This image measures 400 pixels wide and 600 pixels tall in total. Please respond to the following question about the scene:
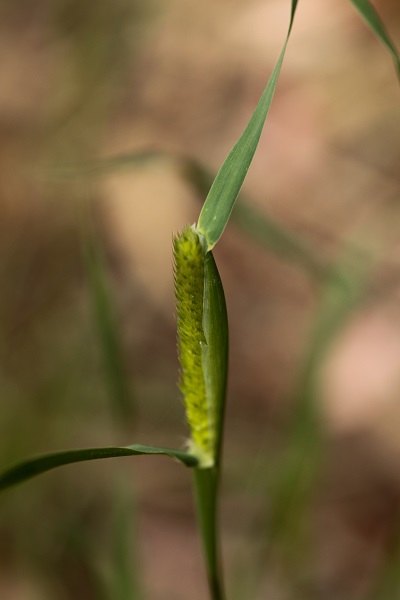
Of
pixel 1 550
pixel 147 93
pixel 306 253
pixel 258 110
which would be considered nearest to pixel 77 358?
pixel 1 550

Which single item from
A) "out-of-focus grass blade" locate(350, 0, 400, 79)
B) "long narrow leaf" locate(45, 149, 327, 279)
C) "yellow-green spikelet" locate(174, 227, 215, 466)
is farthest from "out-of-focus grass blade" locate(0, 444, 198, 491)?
"long narrow leaf" locate(45, 149, 327, 279)

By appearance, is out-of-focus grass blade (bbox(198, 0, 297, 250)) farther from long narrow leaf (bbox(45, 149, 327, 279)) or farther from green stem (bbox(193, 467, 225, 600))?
long narrow leaf (bbox(45, 149, 327, 279))

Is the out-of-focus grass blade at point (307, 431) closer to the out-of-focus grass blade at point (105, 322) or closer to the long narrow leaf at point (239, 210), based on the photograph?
the long narrow leaf at point (239, 210)

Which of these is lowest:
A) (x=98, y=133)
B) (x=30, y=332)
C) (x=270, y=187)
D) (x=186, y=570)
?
(x=186, y=570)

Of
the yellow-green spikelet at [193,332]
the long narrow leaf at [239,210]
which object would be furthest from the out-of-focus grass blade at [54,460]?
the long narrow leaf at [239,210]

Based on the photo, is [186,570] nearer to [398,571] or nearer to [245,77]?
[398,571]

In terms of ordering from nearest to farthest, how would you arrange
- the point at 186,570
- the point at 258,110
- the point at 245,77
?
the point at 258,110
the point at 186,570
the point at 245,77

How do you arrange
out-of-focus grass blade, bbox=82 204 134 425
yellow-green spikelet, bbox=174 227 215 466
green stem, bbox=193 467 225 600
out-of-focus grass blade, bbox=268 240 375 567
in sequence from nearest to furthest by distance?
yellow-green spikelet, bbox=174 227 215 466 → green stem, bbox=193 467 225 600 → out-of-focus grass blade, bbox=82 204 134 425 → out-of-focus grass blade, bbox=268 240 375 567
